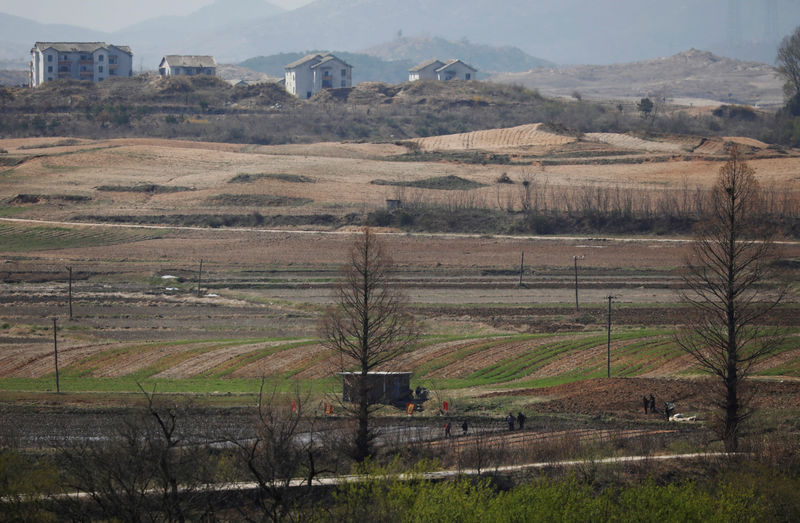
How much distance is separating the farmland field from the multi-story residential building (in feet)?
181

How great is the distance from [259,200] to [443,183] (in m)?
18.4

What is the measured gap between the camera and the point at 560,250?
236 ft

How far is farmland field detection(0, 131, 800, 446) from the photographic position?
41219mm

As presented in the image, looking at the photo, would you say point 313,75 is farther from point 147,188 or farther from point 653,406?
point 653,406

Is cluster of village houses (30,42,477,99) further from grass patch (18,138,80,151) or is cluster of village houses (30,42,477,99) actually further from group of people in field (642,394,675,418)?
group of people in field (642,394,675,418)

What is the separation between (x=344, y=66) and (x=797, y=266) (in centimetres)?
13222

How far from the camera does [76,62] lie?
550 feet

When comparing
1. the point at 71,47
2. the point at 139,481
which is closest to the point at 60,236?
the point at 139,481

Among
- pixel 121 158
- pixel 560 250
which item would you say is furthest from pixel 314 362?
pixel 121 158

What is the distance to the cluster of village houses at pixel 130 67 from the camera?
167 metres

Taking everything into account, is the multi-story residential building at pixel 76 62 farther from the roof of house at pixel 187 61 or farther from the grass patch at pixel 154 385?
the grass patch at pixel 154 385

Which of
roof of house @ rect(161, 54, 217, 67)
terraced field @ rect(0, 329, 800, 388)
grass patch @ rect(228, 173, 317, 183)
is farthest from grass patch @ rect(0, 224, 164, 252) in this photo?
roof of house @ rect(161, 54, 217, 67)

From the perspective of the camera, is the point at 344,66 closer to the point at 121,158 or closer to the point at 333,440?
the point at 121,158

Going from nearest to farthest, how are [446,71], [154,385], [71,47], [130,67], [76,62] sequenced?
[154,385] < [76,62] < [71,47] < [130,67] < [446,71]
